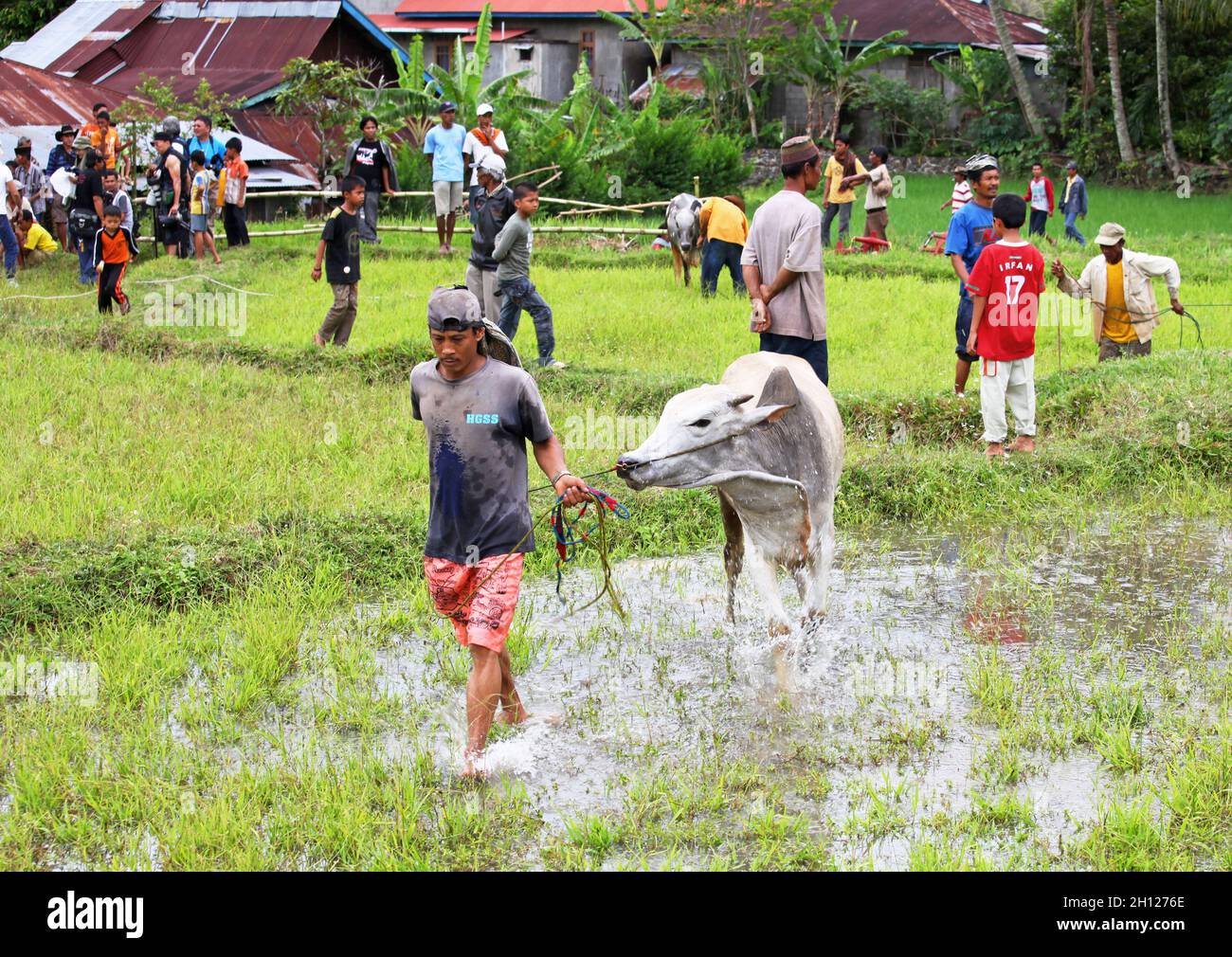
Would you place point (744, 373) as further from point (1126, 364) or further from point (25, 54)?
point (25, 54)

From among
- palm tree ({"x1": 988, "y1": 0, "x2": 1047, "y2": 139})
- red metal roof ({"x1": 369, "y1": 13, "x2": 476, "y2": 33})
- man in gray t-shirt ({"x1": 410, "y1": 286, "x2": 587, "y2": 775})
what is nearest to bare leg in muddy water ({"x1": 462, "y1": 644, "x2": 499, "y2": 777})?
man in gray t-shirt ({"x1": 410, "y1": 286, "x2": 587, "y2": 775})

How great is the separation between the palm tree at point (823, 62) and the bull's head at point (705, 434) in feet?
72.9

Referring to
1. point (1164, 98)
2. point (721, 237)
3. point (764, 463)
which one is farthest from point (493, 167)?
point (1164, 98)

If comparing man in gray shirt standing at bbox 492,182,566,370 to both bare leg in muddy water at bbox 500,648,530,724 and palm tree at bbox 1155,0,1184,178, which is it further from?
palm tree at bbox 1155,0,1184,178

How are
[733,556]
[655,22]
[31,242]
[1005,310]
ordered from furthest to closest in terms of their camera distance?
1. [655,22]
2. [31,242]
3. [1005,310]
4. [733,556]

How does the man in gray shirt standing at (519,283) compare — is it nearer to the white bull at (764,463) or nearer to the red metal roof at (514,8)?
the white bull at (764,463)

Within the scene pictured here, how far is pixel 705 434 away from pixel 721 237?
28.1ft

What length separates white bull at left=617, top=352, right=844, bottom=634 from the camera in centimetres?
485

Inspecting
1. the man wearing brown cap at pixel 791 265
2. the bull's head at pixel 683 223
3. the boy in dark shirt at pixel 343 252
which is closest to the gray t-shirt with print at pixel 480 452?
the man wearing brown cap at pixel 791 265

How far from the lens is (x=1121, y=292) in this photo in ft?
31.4

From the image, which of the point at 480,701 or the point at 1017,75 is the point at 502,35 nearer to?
the point at 1017,75

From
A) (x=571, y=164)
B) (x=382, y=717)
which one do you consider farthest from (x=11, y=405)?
(x=571, y=164)

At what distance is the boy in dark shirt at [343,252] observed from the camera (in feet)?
34.3

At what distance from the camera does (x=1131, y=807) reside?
4.11 m
